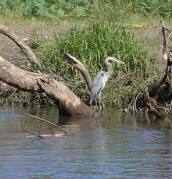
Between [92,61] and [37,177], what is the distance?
5.97m

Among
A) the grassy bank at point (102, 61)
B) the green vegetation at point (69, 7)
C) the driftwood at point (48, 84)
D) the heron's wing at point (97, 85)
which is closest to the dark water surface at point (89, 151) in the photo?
the driftwood at point (48, 84)

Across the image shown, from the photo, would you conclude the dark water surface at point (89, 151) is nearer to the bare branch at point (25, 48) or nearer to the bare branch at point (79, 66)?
the bare branch at point (79, 66)

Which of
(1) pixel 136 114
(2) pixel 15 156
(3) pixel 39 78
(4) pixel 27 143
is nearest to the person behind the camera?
(2) pixel 15 156

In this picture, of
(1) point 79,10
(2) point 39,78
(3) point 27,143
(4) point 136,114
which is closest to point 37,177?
(3) point 27,143

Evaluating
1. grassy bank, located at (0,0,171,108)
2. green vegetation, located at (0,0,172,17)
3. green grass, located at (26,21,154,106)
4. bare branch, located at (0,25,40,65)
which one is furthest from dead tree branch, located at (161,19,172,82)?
green vegetation, located at (0,0,172,17)

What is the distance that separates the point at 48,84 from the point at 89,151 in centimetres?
246

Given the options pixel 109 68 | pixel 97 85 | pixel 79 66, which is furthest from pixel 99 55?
pixel 79 66

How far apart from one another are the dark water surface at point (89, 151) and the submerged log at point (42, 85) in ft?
0.79

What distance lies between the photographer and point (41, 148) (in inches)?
461

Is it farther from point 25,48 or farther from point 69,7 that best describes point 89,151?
point 69,7

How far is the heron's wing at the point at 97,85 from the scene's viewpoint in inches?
569

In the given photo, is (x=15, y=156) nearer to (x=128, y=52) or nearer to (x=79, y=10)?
(x=128, y=52)

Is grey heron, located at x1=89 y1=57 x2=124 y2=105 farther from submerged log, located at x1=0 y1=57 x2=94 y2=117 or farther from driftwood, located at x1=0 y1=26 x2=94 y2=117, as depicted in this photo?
submerged log, located at x1=0 y1=57 x2=94 y2=117

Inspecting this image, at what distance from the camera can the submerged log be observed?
44.3 feet
